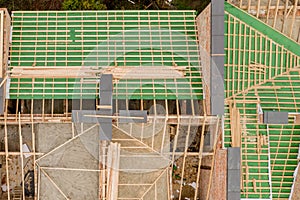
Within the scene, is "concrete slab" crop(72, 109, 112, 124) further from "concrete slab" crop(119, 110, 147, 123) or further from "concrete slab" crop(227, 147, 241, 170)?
"concrete slab" crop(227, 147, 241, 170)

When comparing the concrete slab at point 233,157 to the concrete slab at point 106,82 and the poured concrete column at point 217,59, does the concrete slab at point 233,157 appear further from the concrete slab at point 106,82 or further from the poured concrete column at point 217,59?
the concrete slab at point 106,82

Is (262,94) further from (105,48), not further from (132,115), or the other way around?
(105,48)

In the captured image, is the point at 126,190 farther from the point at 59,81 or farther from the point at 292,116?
the point at 292,116

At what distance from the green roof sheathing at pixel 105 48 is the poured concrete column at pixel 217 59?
4.16ft

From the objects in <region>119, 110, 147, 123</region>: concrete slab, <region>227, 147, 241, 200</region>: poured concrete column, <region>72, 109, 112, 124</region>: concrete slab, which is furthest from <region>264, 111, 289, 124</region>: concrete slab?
<region>72, 109, 112, 124</region>: concrete slab

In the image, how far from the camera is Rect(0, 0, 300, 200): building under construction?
15570 millimetres

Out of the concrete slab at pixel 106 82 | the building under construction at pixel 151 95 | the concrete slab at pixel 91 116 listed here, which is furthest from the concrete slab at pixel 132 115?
the concrete slab at pixel 106 82

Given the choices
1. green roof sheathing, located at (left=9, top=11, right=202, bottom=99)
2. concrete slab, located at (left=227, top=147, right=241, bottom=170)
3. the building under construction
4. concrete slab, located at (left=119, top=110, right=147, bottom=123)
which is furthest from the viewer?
green roof sheathing, located at (left=9, top=11, right=202, bottom=99)

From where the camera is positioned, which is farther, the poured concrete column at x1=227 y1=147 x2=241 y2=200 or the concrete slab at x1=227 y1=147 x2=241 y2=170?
the concrete slab at x1=227 y1=147 x2=241 y2=170

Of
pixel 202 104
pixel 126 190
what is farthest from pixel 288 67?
pixel 126 190

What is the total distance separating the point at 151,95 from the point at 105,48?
10.8ft

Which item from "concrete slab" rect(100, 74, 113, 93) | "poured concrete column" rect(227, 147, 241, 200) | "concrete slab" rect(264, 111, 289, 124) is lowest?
"poured concrete column" rect(227, 147, 241, 200)

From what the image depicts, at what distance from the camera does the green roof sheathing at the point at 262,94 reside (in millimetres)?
15688

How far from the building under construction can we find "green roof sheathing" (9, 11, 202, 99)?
5 cm
